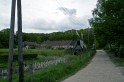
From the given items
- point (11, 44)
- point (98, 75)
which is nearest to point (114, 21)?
point (98, 75)

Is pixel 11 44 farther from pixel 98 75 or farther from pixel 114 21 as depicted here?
pixel 114 21

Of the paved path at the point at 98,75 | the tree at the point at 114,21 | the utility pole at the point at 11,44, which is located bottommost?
the paved path at the point at 98,75

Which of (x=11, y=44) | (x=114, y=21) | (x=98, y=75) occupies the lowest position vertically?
(x=98, y=75)

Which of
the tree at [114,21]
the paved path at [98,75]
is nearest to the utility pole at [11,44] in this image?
the paved path at [98,75]

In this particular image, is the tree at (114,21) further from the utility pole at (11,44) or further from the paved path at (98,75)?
the utility pole at (11,44)

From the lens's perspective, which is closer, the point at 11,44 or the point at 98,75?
the point at 11,44

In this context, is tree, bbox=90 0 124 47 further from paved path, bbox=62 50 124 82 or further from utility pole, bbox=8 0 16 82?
utility pole, bbox=8 0 16 82

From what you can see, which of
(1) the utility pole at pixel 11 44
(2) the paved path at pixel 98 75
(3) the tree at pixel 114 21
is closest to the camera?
(1) the utility pole at pixel 11 44

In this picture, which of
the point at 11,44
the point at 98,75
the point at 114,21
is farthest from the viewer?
the point at 114,21

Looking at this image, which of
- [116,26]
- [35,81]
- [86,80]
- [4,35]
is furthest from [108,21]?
[4,35]

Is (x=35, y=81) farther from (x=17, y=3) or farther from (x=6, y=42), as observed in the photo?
(x=6, y=42)

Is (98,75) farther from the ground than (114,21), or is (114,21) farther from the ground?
(114,21)

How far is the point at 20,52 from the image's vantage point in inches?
537

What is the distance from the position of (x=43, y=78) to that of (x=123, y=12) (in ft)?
126
